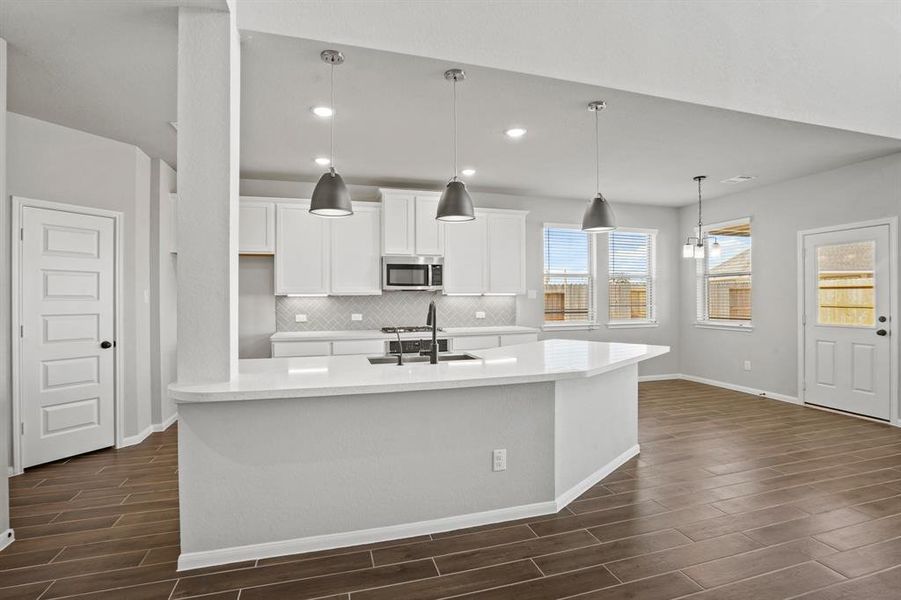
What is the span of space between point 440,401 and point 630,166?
3.84 metres

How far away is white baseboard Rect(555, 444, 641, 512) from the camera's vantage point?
2.95 meters

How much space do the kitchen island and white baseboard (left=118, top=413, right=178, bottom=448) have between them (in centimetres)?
231

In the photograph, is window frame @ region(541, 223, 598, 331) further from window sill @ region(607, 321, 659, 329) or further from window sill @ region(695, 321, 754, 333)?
window sill @ region(695, 321, 754, 333)

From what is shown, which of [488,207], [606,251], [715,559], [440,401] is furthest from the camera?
[606,251]

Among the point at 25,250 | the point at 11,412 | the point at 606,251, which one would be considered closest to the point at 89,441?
the point at 11,412

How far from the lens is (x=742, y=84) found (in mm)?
3613

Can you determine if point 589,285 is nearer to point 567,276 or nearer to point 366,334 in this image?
point 567,276

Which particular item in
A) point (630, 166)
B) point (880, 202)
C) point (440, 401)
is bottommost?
point (440, 401)

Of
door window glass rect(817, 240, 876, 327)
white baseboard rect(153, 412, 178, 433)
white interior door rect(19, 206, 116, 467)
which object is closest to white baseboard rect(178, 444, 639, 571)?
white interior door rect(19, 206, 116, 467)

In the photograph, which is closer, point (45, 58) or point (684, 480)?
point (45, 58)

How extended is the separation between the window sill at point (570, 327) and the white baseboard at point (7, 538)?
219 inches

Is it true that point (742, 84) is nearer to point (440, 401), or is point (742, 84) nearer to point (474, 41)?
point (474, 41)

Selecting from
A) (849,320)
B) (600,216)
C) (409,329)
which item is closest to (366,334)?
(409,329)

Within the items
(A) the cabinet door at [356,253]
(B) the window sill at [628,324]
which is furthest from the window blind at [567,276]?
(A) the cabinet door at [356,253]
